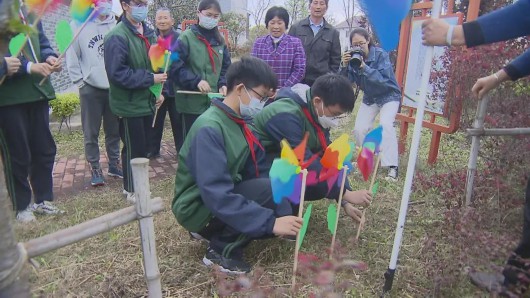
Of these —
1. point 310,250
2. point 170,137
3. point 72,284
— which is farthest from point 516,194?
point 170,137

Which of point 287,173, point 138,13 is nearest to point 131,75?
point 138,13

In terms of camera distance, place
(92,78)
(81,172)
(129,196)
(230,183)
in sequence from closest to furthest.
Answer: (230,183), (129,196), (92,78), (81,172)

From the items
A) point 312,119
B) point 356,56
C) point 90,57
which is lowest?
point 312,119

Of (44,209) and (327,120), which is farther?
(44,209)

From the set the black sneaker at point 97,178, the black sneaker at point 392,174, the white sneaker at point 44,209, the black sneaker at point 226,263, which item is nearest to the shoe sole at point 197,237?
the black sneaker at point 226,263

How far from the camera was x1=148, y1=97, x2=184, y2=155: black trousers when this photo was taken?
4.38 meters

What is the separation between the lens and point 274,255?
8.14 feet

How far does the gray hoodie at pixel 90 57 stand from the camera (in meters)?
3.72

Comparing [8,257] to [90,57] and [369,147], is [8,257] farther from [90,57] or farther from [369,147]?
[90,57]

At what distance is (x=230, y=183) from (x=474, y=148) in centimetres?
152

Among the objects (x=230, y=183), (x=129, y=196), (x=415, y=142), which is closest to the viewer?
(x=415, y=142)

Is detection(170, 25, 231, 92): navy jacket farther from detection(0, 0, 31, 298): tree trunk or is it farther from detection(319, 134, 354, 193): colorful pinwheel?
detection(0, 0, 31, 298): tree trunk

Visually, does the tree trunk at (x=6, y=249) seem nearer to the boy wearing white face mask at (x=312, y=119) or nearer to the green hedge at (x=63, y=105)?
the boy wearing white face mask at (x=312, y=119)

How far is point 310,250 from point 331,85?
0.98 meters
